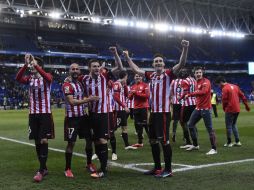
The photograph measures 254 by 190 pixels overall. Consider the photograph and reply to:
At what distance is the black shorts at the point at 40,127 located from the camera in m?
7.46

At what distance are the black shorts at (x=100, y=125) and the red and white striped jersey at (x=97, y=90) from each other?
0.30ft

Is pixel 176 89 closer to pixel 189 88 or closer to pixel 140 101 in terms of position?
pixel 189 88

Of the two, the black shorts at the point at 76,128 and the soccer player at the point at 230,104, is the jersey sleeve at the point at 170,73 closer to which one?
the black shorts at the point at 76,128

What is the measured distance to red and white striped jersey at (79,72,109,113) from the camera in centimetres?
755

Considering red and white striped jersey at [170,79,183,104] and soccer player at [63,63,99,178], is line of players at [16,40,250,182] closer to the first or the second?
soccer player at [63,63,99,178]

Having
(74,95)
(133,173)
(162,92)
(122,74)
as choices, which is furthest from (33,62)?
(122,74)

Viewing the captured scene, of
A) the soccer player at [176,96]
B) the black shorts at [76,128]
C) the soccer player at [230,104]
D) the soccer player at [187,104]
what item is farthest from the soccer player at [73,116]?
the soccer player at [230,104]

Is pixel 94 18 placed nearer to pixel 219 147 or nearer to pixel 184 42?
pixel 219 147

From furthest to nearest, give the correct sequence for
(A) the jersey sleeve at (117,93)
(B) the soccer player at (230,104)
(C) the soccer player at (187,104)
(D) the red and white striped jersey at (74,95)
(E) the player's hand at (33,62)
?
1. (C) the soccer player at (187,104)
2. (B) the soccer player at (230,104)
3. (A) the jersey sleeve at (117,93)
4. (D) the red and white striped jersey at (74,95)
5. (E) the player's hand at (33,62)

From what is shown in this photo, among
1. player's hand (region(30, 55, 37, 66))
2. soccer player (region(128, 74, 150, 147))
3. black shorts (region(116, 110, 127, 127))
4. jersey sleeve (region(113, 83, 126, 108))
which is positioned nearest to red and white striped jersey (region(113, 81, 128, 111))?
jersey sleeve (region(113, 83, 126, 108))

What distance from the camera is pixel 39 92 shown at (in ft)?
25.0

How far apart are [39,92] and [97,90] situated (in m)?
1.07

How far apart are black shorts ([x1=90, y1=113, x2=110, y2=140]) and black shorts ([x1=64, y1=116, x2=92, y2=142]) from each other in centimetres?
30

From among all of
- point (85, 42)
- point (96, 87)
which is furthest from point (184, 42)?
point (85, 42)
